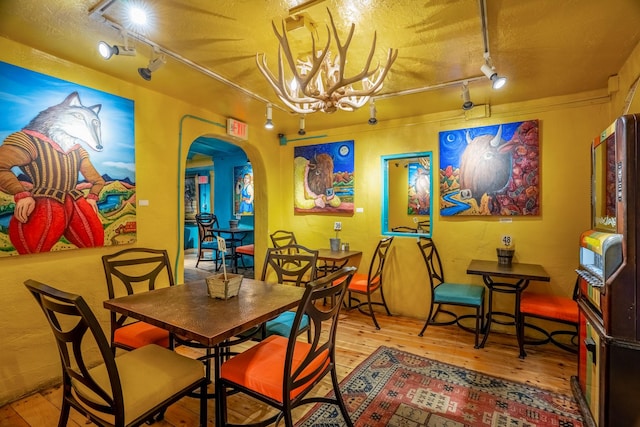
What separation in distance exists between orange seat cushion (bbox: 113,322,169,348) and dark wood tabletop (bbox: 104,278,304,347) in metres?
0.27

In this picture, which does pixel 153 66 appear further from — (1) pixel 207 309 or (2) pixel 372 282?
(2) pixel 372 282

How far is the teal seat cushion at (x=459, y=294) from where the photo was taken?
2872 mm

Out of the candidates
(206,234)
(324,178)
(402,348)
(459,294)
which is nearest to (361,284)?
(402,348)

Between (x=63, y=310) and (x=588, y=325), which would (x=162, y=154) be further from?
(x=588, y=325)

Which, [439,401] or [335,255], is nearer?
[439,401]

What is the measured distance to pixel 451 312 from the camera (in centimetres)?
345

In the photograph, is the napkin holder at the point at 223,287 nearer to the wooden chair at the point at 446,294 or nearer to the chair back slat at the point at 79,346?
the chair back slat at the point at 79,346

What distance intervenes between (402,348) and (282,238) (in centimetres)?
210

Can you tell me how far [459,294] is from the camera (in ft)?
9.73

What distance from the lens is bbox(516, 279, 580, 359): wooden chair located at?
249cm

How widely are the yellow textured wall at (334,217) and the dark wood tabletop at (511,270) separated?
7.5 inches

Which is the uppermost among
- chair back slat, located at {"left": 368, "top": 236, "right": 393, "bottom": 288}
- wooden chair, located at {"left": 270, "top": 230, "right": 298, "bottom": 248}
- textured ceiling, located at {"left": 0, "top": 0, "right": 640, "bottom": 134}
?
textured ceiling, located at {"left": 0, "top": 0, "right": 640, "bottom": 134}

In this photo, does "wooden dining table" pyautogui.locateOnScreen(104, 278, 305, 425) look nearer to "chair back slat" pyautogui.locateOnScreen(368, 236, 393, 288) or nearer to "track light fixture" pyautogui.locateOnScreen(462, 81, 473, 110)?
"chair back slat" pyautogui.locateOnScreen(368, 236, 393, 288)

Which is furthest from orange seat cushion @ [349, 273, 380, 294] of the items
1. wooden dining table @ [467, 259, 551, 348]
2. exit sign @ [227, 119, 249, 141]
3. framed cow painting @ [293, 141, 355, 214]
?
exit sign @ [227, 119, 249, 141]
